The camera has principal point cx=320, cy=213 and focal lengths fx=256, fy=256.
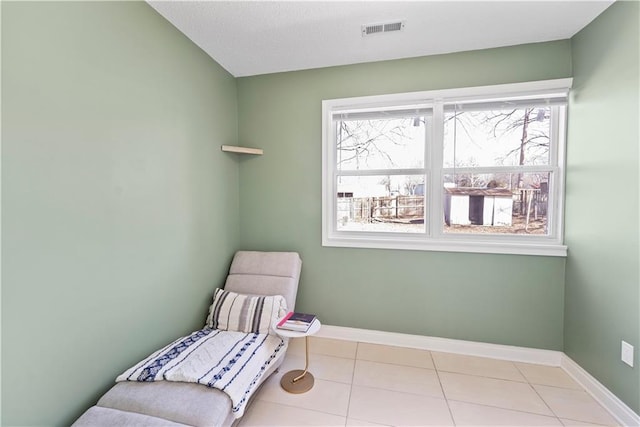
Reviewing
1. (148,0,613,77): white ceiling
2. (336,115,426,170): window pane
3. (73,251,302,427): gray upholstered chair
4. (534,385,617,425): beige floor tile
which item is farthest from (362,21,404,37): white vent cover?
(534,385,617,425): beige floor tile

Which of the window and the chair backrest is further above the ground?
the window

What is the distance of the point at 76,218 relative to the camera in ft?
A: 4.16

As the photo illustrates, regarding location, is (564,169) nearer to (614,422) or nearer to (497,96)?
(497,96)

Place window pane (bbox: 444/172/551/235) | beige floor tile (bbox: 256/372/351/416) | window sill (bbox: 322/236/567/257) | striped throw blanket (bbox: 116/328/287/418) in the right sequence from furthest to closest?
1. window pane (bbox: 444/172/551/235)
2. window sill (bbox: 322/236/567/257)
3. beige floor tile (bbox: 256/372/351/416)
4. striped throw blanket (bbox: 116/328/287/418)

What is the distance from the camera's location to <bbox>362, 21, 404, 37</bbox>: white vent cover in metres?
1.82

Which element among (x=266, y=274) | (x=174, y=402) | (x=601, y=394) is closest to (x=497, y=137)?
(x=601, y=394)

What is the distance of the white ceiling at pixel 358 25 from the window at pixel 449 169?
0.35 m

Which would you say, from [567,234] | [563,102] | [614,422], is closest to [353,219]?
[567,234]

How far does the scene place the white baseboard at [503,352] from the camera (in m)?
1.58

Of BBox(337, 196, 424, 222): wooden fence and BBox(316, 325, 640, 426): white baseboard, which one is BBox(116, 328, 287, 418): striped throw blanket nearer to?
BBox(316, 325, 640, 426): white baseboard

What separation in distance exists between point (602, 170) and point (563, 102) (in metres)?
0.66

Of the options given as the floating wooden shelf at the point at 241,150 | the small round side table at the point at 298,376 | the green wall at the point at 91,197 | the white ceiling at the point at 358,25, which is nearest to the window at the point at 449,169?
the white ceiling at the point at 358,25

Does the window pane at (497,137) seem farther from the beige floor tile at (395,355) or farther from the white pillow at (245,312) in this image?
the white pillow at (245,312)

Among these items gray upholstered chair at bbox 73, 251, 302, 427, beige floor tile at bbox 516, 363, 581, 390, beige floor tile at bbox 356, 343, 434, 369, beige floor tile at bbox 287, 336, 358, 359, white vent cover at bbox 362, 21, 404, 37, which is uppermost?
white vent cover at bbox 362, 21, 404, 37
